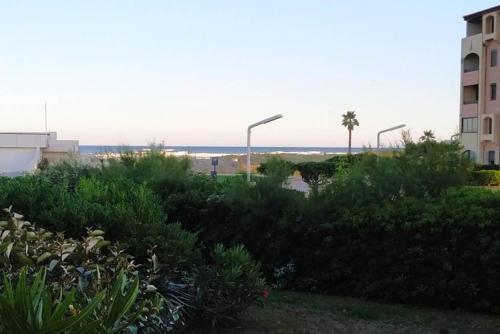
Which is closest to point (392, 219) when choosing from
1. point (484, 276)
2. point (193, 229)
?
point (484, 276)

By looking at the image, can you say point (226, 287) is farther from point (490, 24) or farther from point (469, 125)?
point (469, 125)

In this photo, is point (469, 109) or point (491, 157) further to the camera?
point (469, 109)

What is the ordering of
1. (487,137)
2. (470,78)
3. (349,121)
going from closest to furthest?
(487,137), (470,78), (349,121)

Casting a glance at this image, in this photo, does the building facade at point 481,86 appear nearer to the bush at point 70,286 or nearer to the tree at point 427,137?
the tree at point 427,137

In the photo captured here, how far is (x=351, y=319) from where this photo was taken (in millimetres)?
5805

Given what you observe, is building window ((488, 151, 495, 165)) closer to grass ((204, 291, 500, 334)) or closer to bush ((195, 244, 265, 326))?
grass ((204, 291, 500, 334))

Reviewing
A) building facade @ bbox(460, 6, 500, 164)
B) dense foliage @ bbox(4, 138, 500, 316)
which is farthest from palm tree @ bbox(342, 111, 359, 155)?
dense foliage @ bbox(4, 138, 500, 316)

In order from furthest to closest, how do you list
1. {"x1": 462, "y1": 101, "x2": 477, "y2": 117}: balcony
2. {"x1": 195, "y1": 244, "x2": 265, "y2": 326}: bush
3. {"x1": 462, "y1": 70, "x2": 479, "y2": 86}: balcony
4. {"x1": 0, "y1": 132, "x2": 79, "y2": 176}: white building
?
{"x1": 0, "y1": 132, "x2": 79, "y2": 176}: white building → {"x1": 462, "y1": 101, "x2": 477, "y2": 117}: balcony → {"x1": 462, "y1": 70, "x2": 479, "y2": 86}: balcony → {"x1": 195, "y1": 244, "x2": 265, "y2": 326}: bush

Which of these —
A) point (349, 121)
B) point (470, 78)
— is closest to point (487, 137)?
point (470, 78)

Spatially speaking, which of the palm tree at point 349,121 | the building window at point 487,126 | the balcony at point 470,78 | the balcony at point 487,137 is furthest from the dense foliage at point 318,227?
the palm tree at point 349,121

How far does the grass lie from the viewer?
5391 mm

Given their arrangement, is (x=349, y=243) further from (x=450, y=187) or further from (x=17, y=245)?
(x=17, y=245)

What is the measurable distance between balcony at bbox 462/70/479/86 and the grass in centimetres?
4788

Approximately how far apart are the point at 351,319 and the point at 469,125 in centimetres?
4936
